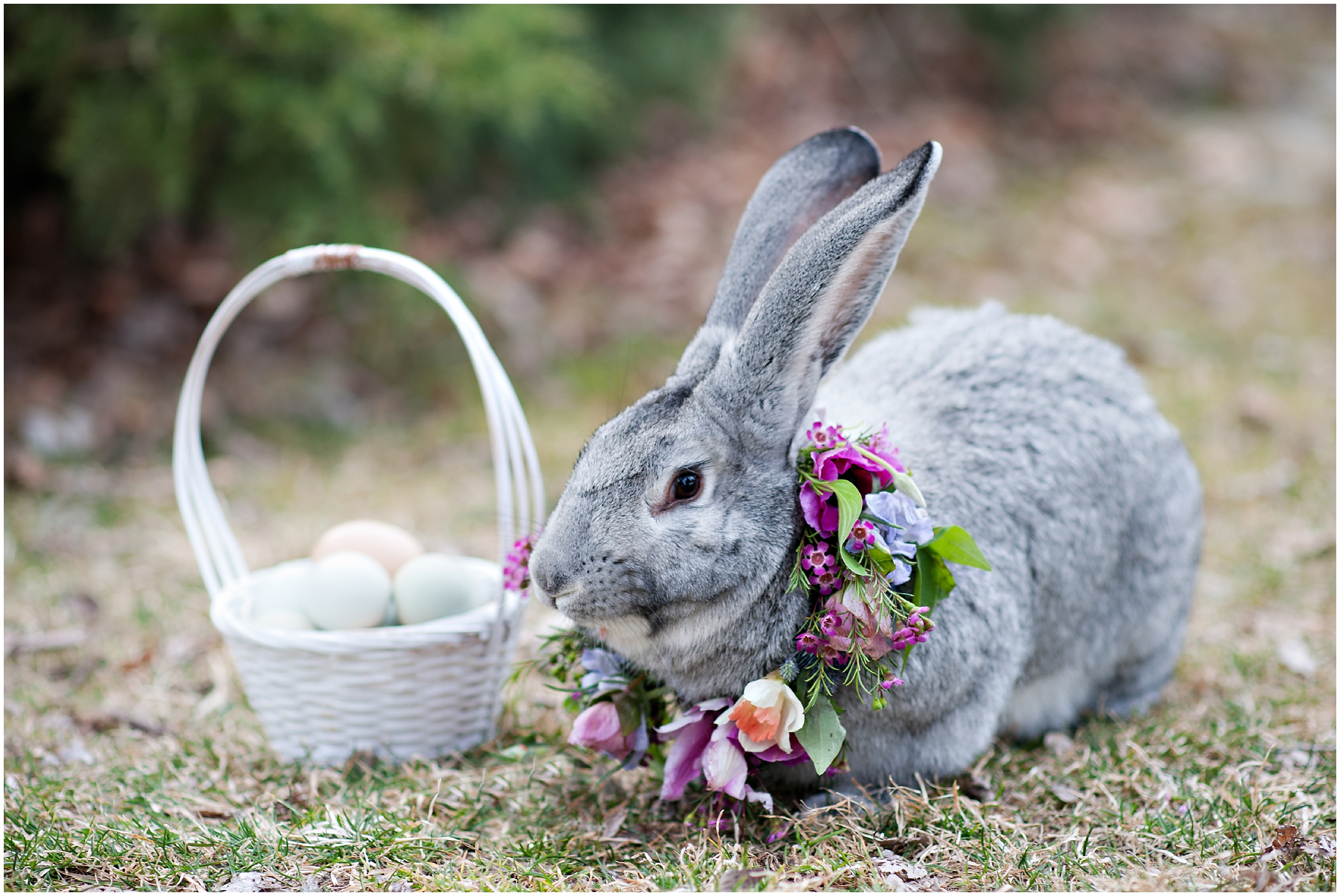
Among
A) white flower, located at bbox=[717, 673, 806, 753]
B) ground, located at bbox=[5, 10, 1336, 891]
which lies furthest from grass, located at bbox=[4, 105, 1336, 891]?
white flower, located at bbox=[717, 673, 806, 753]

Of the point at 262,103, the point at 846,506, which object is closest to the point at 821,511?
the point at 846,506

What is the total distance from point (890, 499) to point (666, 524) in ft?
1.59

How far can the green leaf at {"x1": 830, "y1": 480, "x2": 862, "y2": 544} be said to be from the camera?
2.41m

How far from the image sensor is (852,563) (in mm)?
2443

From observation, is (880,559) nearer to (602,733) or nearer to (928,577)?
(928,577)

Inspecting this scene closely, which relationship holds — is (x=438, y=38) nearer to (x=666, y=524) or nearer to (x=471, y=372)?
(x=471, y=372)

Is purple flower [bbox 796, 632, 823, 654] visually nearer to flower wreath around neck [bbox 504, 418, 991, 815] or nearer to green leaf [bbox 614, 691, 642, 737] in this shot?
flower wreath around neck [bbox 504, 418, 991, 815]

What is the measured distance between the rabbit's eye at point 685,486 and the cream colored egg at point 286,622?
1.28 meters

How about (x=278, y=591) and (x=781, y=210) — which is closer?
(x=781, y=210)

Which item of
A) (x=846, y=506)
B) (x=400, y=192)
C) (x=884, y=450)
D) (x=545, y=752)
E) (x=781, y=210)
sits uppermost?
(x=400, y=192)

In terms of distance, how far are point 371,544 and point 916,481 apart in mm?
1586

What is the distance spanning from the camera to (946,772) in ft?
9.13

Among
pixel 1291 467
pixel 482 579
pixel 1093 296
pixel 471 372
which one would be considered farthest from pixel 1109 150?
pixel 482 579

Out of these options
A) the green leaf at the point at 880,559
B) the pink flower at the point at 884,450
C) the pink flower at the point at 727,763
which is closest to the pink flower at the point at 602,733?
the pink flower at the point at 727,763
